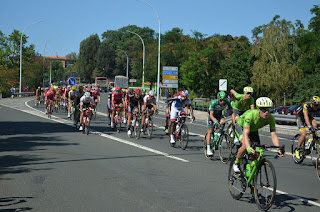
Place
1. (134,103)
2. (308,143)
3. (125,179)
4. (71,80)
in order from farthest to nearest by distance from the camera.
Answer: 1. (71,80)
2. (134,103)
3. (308,143)
4. (125,179)

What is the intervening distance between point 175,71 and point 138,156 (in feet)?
87.1

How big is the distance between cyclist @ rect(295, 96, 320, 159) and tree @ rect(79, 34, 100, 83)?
123 meters

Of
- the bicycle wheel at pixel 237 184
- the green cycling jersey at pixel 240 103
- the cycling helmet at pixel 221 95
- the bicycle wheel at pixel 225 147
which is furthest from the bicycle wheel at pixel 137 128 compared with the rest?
the bicycle wheel at pixel 237 184

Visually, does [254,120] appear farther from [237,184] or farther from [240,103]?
[240,103]

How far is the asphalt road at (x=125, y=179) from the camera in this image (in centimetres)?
671

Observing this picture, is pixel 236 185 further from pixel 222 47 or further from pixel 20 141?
→ pixel 222 47

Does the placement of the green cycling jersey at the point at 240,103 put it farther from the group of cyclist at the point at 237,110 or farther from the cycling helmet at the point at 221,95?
the cycling helmet at the point at 221,95

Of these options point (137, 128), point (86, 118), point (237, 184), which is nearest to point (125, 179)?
point (237, 184)

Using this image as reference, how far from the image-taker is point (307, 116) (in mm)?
10789

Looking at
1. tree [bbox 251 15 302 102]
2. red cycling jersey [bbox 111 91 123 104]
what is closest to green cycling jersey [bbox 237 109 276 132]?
red cycling jersey [bbox 111 91 123 104]

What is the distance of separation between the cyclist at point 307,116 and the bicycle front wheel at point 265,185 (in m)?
4.68

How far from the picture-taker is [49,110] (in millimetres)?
25391

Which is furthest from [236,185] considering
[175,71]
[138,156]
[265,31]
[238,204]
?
[265,31]

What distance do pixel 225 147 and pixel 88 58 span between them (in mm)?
124732
